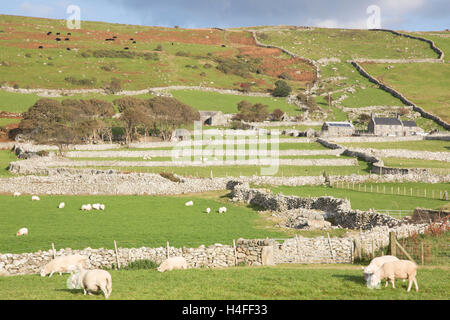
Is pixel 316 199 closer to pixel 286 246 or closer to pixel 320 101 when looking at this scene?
pixel 286 246

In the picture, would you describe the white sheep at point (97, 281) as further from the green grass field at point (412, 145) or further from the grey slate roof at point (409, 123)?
the grey slate roof at point (409, 123)

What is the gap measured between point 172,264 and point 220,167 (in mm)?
43852

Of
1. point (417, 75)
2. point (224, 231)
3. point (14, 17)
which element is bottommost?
point (224, 231)

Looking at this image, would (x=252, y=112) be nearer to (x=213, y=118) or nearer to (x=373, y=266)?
(x=213, y=118)

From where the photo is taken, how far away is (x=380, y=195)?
44000 millimetres

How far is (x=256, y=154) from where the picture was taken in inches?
2749

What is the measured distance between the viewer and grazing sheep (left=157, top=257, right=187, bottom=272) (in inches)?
752

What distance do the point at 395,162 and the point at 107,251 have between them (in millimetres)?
52511

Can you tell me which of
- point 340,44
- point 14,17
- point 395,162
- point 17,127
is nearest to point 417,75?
point 340,44

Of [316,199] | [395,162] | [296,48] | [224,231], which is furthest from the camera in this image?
[296,48]

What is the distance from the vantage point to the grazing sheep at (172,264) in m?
19.1

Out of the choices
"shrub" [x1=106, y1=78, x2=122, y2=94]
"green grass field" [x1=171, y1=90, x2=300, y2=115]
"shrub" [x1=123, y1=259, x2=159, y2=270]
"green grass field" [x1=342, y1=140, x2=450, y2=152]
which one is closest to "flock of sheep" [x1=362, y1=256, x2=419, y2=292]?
"shrub" [x1=123, y1=259, x2=159, y2=270]

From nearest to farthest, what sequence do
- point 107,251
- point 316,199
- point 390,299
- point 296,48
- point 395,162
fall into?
point 390,299
point 107,251
point 316,199
point 395,162
point 296,48

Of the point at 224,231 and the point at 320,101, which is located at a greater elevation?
the point at 320,101
